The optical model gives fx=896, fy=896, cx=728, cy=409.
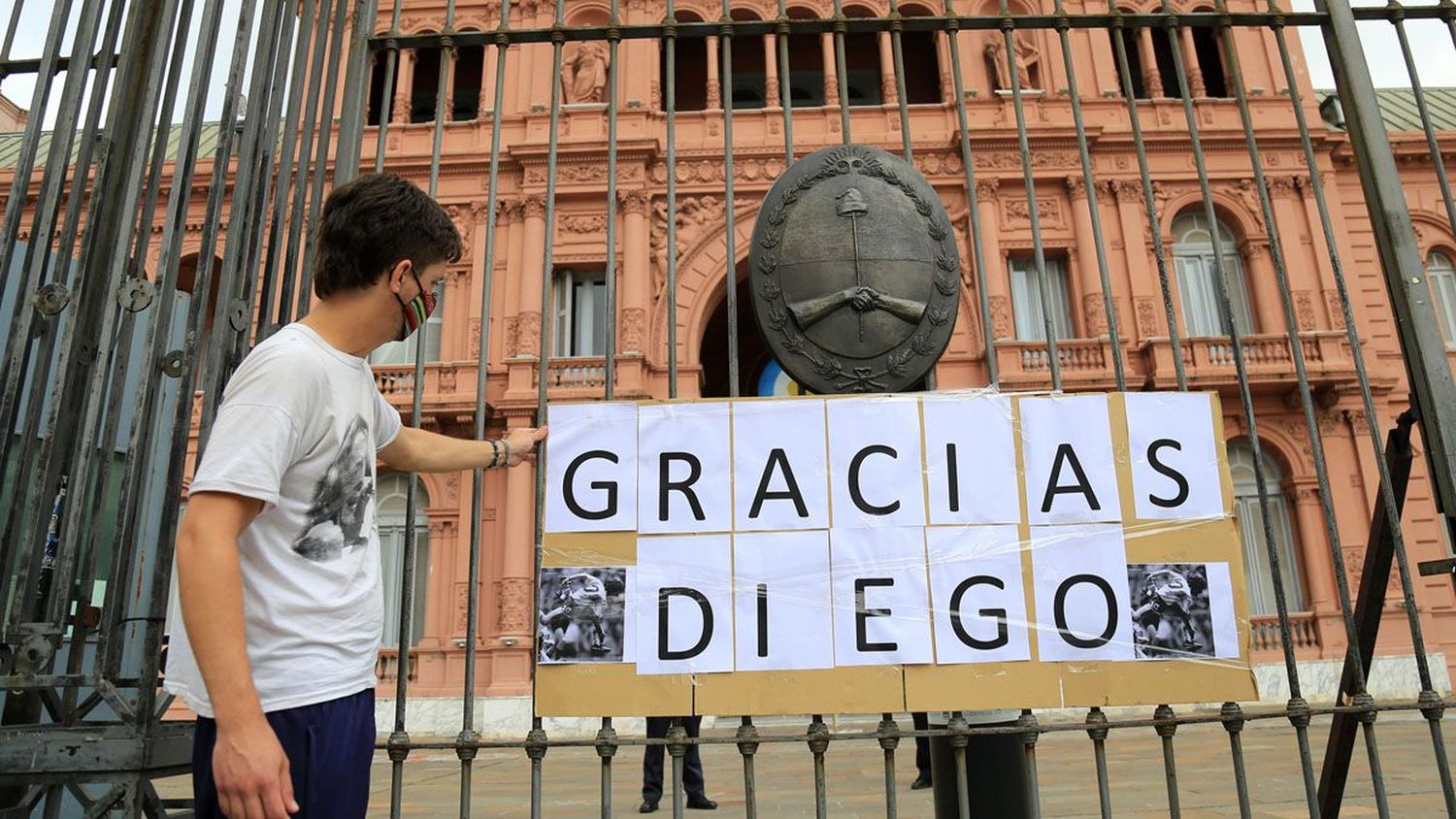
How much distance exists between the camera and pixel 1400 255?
271 cm

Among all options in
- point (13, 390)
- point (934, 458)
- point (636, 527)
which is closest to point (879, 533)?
point (934, 458)

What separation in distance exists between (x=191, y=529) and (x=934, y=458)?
71.1 inches

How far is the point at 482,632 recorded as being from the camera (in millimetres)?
13219

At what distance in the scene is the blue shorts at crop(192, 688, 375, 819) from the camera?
63.9 inches

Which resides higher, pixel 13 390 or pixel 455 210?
pixel 455 210

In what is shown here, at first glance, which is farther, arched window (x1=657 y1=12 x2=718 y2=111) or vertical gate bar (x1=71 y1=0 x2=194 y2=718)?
arched window (x1=657 y1=12 x2=718 y2=111)

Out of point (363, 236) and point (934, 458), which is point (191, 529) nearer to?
point (363, 236)

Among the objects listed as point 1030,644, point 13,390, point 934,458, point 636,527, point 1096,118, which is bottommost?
point 1030,644

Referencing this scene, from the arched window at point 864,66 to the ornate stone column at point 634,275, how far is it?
4881 mm

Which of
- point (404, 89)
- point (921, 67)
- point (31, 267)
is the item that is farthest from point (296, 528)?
point (921, 67)

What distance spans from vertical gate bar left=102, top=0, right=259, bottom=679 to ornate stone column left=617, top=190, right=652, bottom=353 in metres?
11.7

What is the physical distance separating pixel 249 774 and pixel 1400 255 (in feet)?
10.7

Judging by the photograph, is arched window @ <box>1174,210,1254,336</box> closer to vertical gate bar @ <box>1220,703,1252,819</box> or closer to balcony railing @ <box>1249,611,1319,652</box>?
balcony railing @ <box>1249,611,1319,652</box>

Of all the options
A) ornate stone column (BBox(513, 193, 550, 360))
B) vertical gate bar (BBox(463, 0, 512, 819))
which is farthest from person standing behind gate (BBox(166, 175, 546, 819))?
ornate stone column (BBox(513, 193, 550, 360))
